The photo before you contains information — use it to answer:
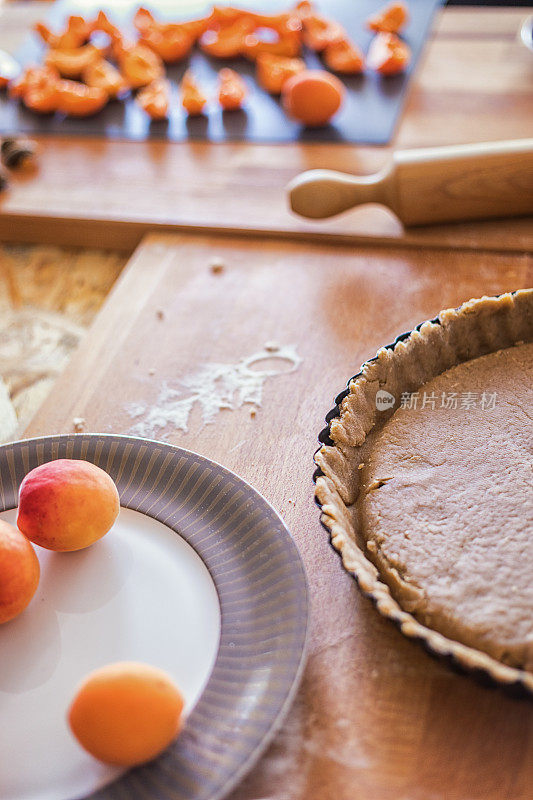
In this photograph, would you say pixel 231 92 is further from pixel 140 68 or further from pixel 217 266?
pixel 217 266

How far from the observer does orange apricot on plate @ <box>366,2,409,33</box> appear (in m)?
1.94

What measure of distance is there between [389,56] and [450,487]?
129cm

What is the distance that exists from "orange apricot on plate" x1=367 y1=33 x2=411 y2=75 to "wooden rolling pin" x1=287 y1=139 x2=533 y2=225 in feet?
1.91

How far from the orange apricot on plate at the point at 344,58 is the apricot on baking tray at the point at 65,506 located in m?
1.35

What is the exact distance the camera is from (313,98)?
1637 millimetres

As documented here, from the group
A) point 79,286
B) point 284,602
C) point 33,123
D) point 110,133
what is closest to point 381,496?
point 284,602

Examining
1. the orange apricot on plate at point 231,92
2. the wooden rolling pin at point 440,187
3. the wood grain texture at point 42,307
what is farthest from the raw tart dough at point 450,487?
the orange apricot on plate at point 231,92

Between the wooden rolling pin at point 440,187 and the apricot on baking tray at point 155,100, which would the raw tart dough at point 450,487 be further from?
the apricot on baking tray at point 155,100

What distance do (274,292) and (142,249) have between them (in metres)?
0.29

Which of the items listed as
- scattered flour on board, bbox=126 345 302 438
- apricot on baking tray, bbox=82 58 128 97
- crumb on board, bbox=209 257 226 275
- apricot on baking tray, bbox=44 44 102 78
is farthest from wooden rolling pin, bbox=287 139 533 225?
apricot on baking tray, bbox=44 44 102 78

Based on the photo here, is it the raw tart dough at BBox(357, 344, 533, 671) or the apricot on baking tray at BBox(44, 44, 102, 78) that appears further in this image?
the apricot on baking tray at BBox(44, 44, 102, 78)

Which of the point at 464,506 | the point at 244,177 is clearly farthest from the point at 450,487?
the point at 244,177

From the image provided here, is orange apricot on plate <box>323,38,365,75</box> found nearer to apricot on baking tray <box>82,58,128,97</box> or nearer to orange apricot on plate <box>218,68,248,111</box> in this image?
orange apricot on plate <box>218,68,248,111</box>

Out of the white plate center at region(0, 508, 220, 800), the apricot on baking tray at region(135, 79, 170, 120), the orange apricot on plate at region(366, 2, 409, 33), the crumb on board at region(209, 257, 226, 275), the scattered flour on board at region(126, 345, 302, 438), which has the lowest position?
the scattered flour on board at region(126, 345, 302, 438)
